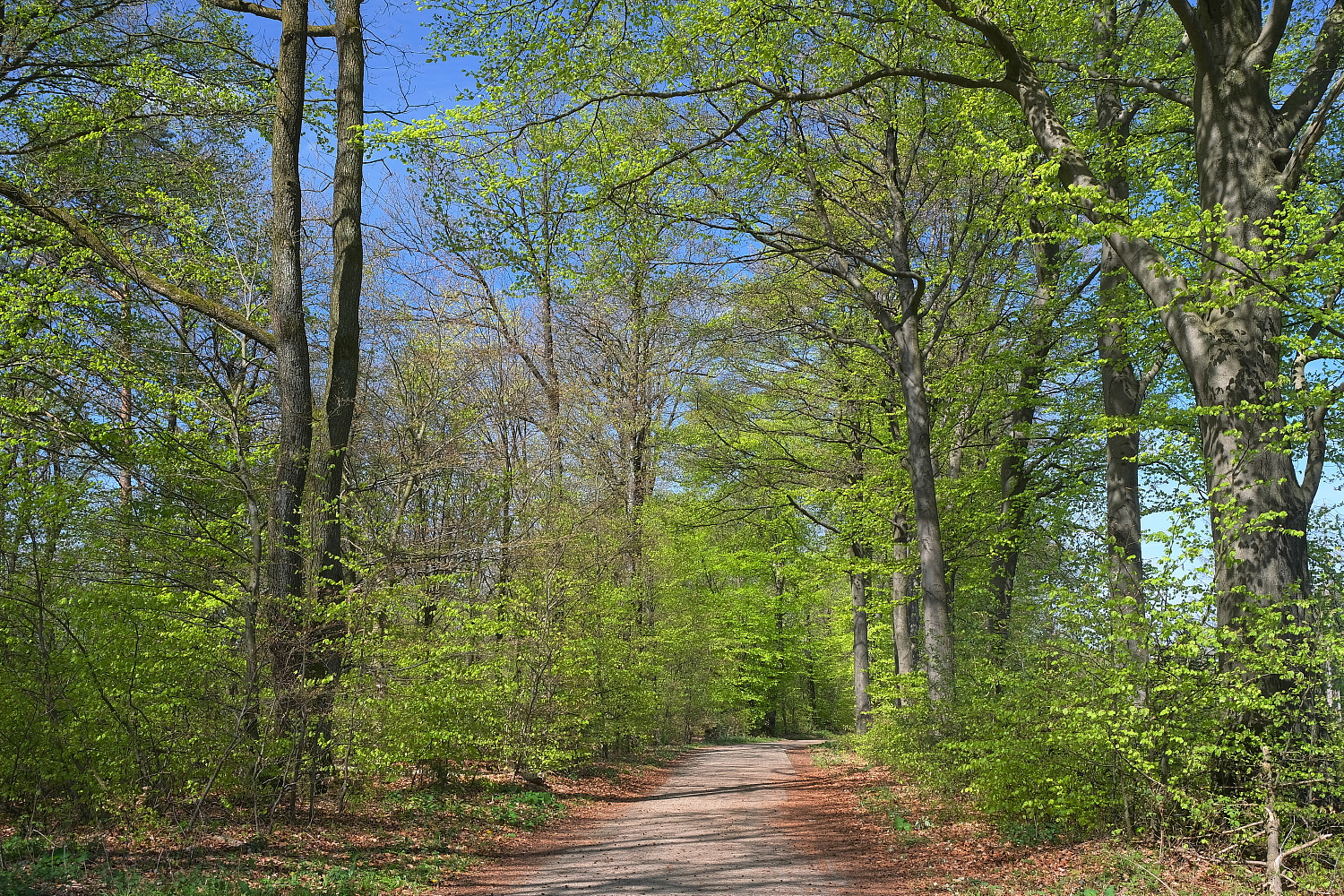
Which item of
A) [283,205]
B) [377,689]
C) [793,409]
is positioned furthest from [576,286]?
[793,409]

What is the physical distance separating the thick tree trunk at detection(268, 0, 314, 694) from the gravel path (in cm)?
344

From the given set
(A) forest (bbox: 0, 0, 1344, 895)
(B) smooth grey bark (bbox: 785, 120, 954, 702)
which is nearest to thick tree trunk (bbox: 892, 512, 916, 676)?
(A) forest (bbox: 0, 0, 1344, 895)

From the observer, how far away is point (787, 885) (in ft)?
22.7

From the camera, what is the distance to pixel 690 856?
8.12m

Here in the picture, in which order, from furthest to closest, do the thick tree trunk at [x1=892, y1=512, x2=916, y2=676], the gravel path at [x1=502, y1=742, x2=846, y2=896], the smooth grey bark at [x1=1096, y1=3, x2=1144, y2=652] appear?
1. the thick tree trunk at [x1=892, y1=512, x2=916, y2=676]
2. the smooth grey bark at [x1=1096, y1=3, x2=1144, y2=652]
3. the gravel path at [x1=502, y1=742, x2=846, y2=896]

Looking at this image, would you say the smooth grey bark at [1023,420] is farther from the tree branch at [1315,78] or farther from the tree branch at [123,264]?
the tree branch at [123,264]

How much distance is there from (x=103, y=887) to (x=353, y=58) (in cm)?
956

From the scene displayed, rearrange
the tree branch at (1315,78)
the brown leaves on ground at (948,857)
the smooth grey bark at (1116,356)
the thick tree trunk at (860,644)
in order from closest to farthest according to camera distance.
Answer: the brown leaves on ground at (948,857), the tree branch at (1315,78), the smooth grey bark at (1116,356), the thick tree trunk at (860,644)

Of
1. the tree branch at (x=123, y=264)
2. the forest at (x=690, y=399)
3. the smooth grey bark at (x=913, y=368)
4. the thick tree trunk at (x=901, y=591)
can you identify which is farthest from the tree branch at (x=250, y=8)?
the thick tree trunk at (x=901, y=591)

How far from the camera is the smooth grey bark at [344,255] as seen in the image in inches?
380

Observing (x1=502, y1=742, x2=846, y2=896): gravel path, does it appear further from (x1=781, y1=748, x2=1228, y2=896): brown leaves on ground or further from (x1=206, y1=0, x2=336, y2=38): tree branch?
(x1=206, y1=0, x2=336, y2=38): tree branch

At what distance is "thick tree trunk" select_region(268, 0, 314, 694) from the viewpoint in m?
8.78

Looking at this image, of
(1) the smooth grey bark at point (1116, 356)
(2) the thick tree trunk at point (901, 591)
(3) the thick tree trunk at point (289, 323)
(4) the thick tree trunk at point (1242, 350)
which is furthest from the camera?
(2) the thick tree trunk at point (901, 591)

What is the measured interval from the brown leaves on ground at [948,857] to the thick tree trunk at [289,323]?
19.2ft
